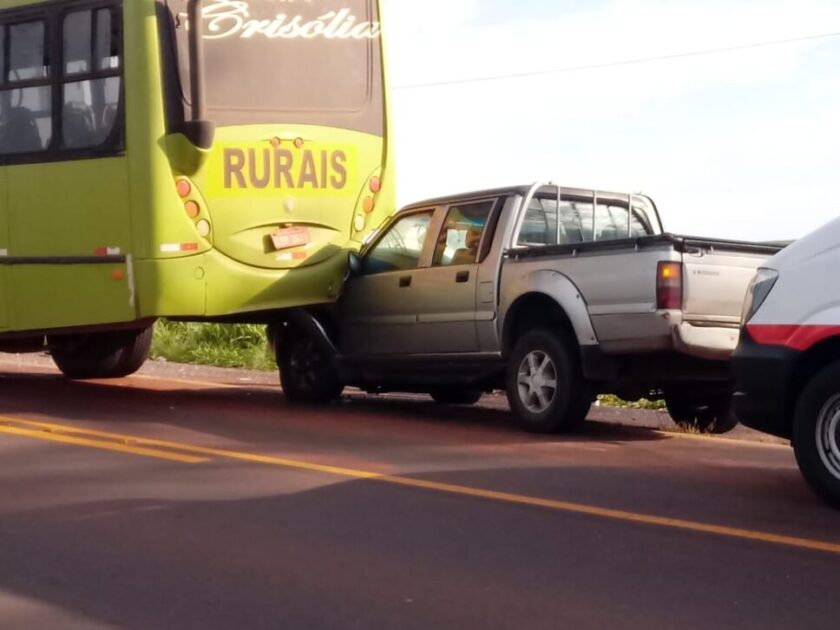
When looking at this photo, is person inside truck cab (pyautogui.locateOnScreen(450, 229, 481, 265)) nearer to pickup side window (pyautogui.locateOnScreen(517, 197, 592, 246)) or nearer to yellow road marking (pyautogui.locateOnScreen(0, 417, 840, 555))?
pickup side window (pyautogui.locateOnScreen(517, 197, 592, 246))

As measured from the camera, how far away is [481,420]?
12305 millimetres

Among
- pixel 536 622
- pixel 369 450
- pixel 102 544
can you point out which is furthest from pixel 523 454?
pixel 536 622

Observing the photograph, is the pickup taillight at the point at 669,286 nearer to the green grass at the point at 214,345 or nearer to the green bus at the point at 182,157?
the green bus at the point at 182,157

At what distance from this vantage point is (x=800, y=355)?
25.7 feet

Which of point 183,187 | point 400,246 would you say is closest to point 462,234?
point 400,246

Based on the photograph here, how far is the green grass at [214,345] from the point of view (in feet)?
62.0

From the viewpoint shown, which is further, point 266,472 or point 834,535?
point 266,472

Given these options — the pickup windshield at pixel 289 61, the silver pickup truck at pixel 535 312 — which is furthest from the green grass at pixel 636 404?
the pickup windshield at pixel 289 61

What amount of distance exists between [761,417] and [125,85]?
6279 mm

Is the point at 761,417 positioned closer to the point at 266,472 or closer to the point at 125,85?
the point at 266,472

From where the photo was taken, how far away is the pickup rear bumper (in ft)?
32.7

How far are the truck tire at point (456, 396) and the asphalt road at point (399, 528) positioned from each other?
6.12 feet

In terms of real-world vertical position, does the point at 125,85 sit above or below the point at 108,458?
above

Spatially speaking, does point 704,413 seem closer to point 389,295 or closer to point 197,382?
point 389,295
